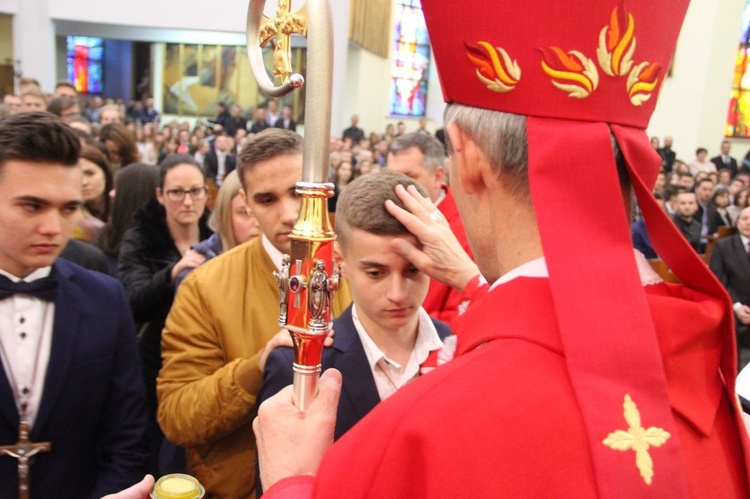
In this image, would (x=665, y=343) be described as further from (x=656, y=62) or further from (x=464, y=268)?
(x=464, y=268)

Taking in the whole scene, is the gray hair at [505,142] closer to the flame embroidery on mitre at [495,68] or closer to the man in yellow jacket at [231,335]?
the flame embroidery on mitre at [495,68]

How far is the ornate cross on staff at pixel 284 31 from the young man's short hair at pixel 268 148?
122 cm

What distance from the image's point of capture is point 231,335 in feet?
7.50

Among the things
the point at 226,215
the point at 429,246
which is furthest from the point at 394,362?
the point at 226,215

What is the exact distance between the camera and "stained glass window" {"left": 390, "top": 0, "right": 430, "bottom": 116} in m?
21.0

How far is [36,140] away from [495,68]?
58.4 inches

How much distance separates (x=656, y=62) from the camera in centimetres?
117

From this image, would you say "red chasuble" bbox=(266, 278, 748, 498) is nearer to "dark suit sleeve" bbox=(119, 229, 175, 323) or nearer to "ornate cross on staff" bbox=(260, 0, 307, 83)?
"ornate cross on staff" bbox=(260, 0, 307, 83)

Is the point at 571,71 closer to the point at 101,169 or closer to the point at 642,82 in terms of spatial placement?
the point at 642,82

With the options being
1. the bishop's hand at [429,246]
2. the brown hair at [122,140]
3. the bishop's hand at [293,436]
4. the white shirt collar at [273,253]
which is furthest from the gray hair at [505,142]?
the brown hair at [122,140]

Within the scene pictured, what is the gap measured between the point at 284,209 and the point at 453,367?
1444 millimetres

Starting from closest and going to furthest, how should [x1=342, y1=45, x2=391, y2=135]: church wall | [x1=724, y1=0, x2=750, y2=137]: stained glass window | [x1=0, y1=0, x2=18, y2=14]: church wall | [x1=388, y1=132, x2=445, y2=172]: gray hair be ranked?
[x1=388, y1=132, x2=445, y2=172]: gray hair
[x1=0, y1=0, x2=18, y2=14]: church wall
[x1=342, y1=45, x2=391, y2=135]: church wall
[x1=724, y1=0, x2=750, y2=137]: stained glass window

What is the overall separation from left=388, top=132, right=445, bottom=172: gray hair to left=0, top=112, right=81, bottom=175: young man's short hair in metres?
2.47

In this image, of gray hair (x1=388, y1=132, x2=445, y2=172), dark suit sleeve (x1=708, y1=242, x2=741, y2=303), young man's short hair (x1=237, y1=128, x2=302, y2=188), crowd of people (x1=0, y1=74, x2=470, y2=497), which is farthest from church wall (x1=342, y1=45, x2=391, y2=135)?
young man's short hair (x1=237, y1=128, x2=302, y2=188)
